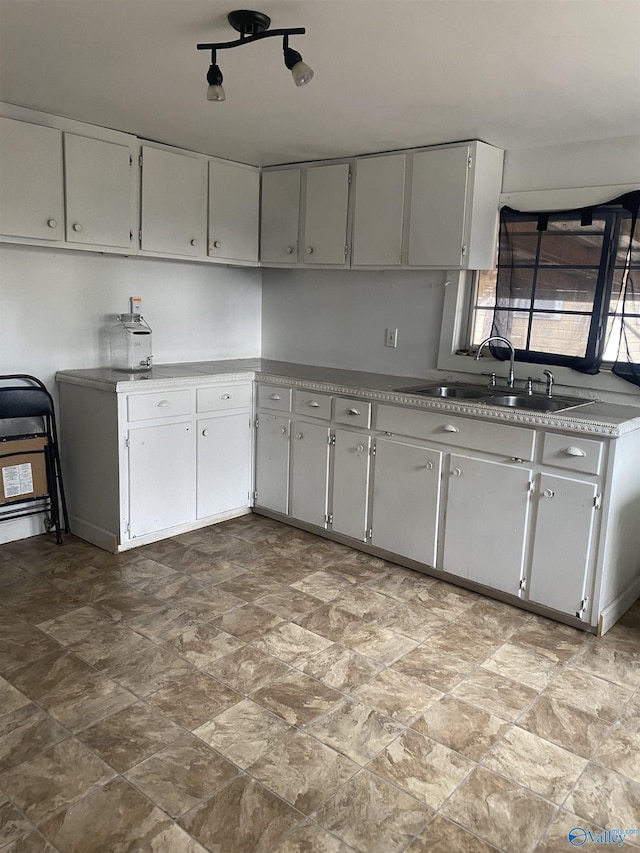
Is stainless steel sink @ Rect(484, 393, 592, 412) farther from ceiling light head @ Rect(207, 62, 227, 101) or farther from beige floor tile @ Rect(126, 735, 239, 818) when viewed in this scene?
beige floor tile @ Rect(126, 735, 239, 818)

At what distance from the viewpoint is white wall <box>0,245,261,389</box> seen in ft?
11.7

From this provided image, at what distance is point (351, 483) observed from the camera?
12.1 ft

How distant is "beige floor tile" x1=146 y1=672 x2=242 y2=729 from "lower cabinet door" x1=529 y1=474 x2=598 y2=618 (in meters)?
1.46

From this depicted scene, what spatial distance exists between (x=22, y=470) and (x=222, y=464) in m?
1.10

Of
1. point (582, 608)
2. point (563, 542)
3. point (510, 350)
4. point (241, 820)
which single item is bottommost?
point (241, 820)

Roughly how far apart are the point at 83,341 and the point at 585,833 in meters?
3.32

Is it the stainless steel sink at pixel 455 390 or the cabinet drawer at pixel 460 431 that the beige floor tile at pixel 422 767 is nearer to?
Answer: the cabinet drawer at pixel 460 431

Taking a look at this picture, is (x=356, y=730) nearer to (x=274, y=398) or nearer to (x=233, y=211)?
(x=274, y=398)

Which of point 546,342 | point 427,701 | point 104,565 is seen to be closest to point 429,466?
point 546,342

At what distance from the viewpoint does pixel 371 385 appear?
11.9 feet

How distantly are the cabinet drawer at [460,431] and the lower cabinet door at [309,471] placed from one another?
0.45 metres

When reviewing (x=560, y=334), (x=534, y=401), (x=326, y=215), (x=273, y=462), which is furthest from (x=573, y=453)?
(x=326, y=215)

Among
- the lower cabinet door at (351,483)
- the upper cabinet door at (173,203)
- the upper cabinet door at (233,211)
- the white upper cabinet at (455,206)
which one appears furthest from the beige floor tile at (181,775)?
the upper cabinet door at (233,211)

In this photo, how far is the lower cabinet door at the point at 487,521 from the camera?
3.03m
